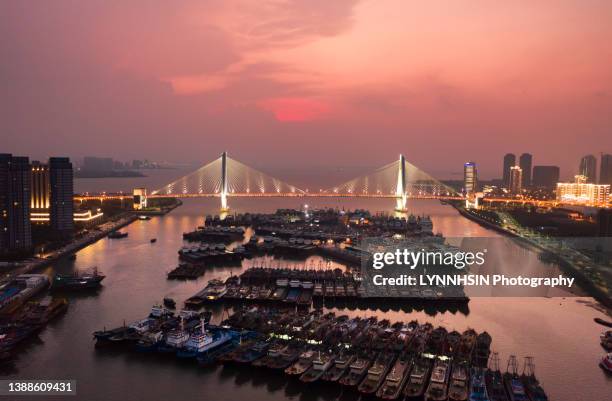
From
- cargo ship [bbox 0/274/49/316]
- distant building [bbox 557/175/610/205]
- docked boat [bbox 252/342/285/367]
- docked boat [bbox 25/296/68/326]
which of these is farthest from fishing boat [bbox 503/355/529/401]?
distant building [bbox 557/175/610/205]

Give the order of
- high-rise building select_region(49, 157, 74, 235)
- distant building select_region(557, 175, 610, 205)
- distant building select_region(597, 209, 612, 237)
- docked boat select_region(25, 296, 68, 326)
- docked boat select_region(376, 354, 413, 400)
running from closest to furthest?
docked boat select_region(376, 354, 413, 400) → docked boat select_region(25, 296, 68, 326) → distant building select_region(597, 209, 612, 237) → high-rise building select_region(49, 157, 74, 235) → distant building select_region(557, 175, 610, 205)

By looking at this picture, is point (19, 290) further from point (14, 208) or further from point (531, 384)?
point (531, 384)

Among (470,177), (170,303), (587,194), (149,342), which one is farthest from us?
(470,177)

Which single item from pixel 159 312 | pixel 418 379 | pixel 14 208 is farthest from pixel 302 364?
pixel 14 208

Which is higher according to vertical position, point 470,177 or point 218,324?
point 470,177

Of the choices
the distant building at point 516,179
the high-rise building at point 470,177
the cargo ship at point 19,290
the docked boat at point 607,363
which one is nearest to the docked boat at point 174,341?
the cargo ship at point 19,290

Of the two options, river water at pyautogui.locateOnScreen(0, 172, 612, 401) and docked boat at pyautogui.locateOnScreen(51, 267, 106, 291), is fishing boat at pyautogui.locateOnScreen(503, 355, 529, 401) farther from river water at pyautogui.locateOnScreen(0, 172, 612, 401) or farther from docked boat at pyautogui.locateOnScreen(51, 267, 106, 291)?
docked boat at pyautogui.locateOnScreen(51, 267, 106, 291)
